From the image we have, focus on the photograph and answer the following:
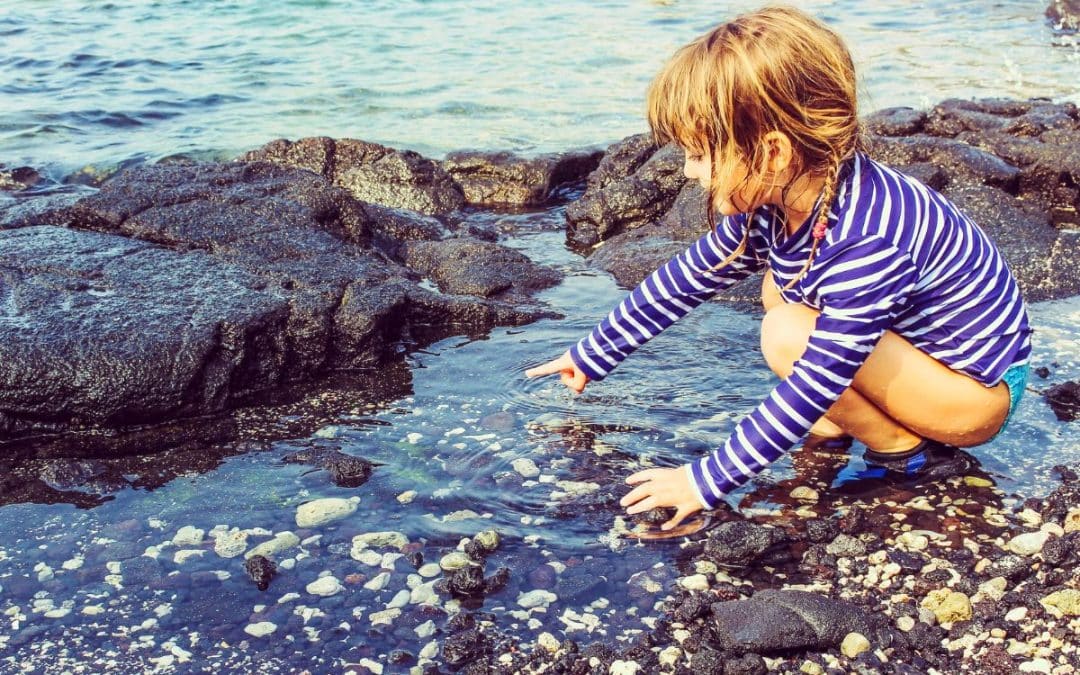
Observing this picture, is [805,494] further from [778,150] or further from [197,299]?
[197,299]

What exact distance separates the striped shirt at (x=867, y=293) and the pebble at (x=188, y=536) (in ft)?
5.75

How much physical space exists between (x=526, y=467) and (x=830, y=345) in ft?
4.52

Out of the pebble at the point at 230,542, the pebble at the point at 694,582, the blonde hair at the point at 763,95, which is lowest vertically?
the pebble at the point at 694,582

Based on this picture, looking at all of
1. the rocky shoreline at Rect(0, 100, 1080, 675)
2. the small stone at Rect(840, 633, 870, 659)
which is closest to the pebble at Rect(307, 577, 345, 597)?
the rocky shoreline at Rect(0, 100, 1080, 675)

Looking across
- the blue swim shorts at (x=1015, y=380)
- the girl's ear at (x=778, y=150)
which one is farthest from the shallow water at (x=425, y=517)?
the girl's ear at (x=778, y=150)

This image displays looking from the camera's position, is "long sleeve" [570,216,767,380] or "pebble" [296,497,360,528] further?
"long sleeve" [570,216,767,380]

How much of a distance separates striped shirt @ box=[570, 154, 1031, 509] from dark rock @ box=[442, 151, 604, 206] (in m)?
5.05

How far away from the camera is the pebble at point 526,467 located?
4.06m

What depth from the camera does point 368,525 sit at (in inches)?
145

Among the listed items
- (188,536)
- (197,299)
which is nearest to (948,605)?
(188,536)

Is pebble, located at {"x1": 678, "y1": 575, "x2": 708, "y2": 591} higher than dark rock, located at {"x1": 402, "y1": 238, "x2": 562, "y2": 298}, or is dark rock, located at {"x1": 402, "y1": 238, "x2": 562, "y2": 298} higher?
dark rock, located at {"x1": 402, "y1": 238, "x2": 562, "y2": 298}

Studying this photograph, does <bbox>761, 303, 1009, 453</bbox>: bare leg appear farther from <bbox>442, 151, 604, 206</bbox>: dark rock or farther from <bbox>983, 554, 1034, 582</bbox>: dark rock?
<bbox>442, 151, 604, 206</bbox>: dark rock

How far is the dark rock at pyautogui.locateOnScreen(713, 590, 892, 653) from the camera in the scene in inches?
117

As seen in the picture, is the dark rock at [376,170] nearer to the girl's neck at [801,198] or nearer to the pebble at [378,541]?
the pebble at [378,541]
